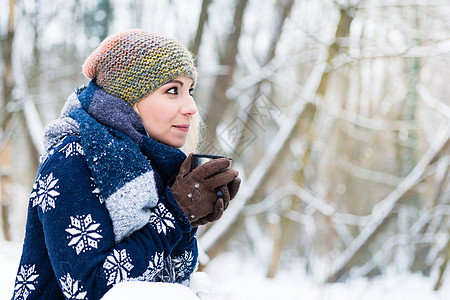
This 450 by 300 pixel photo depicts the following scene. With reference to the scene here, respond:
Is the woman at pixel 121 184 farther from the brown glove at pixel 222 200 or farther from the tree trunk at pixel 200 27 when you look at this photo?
the tree trunk at pixel 200 27

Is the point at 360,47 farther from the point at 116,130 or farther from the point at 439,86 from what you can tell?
the point at 439,86

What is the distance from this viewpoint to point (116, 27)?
6.22 m

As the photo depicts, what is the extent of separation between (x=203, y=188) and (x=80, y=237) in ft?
1.13

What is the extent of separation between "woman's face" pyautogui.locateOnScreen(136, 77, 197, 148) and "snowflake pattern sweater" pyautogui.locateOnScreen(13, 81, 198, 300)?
0.38 ft

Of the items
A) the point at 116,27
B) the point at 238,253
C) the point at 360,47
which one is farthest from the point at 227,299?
the point at 238,253

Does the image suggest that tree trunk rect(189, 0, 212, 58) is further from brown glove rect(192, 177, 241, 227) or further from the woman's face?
brown glove rect(192, 177, 241, 227)

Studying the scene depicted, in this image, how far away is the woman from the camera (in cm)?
103

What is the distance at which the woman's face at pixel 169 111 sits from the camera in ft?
4.19

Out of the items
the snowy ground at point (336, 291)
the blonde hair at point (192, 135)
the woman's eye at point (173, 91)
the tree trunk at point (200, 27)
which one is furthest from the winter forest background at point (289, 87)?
the woman's eye at point (173, 91)

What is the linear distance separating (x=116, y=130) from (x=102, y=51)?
27cm

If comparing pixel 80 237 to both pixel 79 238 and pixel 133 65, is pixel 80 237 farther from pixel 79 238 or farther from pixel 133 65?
pixel 133 65

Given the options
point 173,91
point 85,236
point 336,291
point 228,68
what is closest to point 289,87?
point 228,68

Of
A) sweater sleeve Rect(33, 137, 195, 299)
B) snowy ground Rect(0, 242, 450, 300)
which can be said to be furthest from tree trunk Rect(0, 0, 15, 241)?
sweater sleeve Rect(33, 137, 195, 299)

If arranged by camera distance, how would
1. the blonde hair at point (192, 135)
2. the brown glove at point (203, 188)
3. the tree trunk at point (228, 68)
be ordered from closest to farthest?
the brown glove at point (203, 188), the blonde hair at point (192, 135), the tree trunk at point (228, 68)
